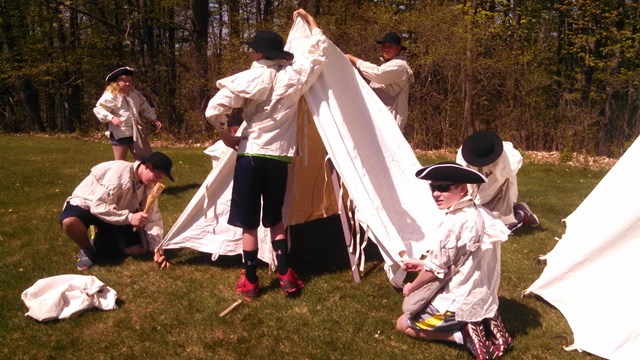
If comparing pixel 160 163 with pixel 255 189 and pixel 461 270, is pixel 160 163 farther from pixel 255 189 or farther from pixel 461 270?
pixel 461 270

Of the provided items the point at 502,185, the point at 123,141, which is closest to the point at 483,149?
the point at 502,185

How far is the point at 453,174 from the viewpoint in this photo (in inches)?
125

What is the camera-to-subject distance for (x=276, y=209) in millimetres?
4180

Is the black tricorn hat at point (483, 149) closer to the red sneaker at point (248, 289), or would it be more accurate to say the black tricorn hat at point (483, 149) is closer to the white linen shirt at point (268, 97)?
the white linen shirt at point (268, 97)

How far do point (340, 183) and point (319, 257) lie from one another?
95 cm

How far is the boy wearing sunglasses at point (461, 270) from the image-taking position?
3.22 m

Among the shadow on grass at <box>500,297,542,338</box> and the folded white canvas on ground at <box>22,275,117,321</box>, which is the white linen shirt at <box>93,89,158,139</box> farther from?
the shadow on grass at <box>500,297,542,338</box>

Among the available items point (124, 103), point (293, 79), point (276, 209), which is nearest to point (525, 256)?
point (276, 209)

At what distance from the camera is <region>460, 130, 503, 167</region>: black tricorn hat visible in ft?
14.3

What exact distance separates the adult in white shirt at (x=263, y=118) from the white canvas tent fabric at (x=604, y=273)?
213 centimetres

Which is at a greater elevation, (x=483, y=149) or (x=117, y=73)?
(x=117, y=73)

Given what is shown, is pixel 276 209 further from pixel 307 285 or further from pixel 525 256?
pixel 525 256

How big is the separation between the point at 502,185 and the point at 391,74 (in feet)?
5.08

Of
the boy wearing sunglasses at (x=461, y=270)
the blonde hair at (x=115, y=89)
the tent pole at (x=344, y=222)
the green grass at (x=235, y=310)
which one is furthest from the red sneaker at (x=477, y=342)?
the blonde hair at (x=115, y=89)
